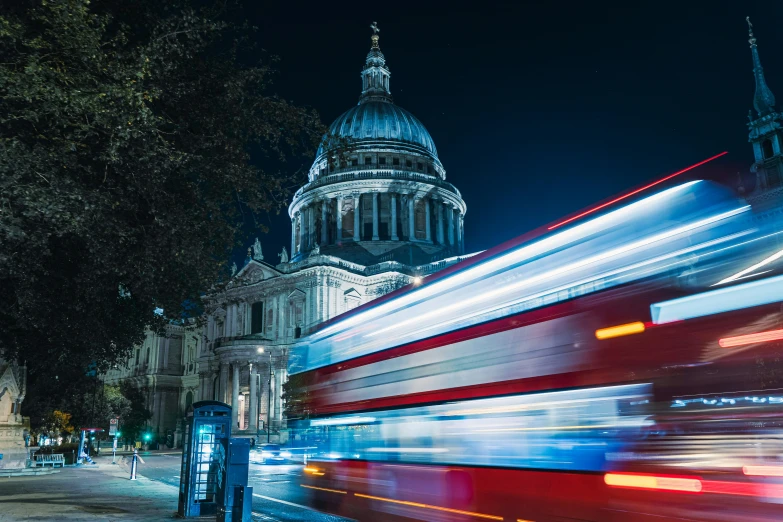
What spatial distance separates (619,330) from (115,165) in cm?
868

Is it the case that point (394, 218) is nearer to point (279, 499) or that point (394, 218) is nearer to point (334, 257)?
point (334, 257)

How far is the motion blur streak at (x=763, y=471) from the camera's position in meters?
5.41

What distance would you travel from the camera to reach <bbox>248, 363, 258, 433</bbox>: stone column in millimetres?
59000

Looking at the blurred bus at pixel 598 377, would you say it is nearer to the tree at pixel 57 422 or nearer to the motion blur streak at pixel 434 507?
the motion blur streak at pixel 434 507

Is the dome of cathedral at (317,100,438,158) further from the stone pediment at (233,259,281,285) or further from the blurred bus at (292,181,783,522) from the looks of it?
the blurred bus at (292,181,783,522)

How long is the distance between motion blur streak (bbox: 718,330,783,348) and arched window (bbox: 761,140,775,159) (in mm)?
48382

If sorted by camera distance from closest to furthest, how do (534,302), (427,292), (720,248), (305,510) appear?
(720,248) → (534,302) → (427,292) → (305,510)

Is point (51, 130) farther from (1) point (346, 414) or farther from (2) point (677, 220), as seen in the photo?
(2) point (677, 220)

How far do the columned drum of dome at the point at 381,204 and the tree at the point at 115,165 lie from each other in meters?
54.9

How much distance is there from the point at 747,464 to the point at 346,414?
297 inches

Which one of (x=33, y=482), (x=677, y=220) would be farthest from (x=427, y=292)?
(x=33, y=482)

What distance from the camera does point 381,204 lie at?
7588cm

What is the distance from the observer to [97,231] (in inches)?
441

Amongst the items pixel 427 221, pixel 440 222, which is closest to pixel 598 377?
pixel 427 221
